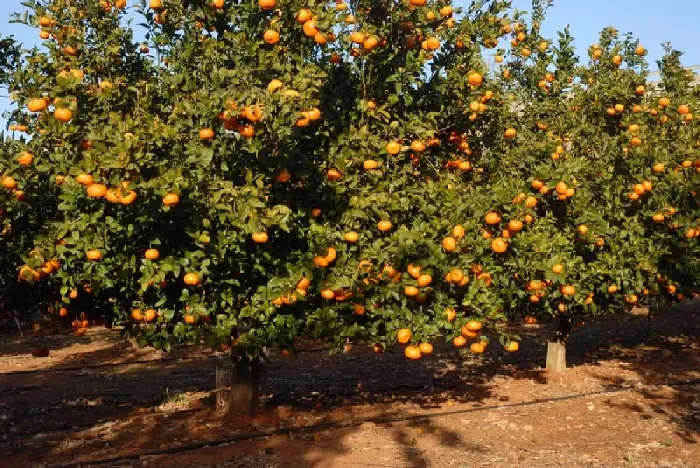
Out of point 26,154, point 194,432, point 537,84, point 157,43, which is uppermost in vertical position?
point 537,84

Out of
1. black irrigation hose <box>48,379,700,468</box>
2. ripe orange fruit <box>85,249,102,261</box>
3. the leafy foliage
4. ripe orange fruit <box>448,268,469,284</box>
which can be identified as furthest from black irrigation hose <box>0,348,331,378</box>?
ripe orange fruit <box>85,249,102,261</box>

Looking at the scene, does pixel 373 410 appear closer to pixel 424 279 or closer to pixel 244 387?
pixel 244 387

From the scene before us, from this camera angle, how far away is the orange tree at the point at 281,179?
19.9 ft

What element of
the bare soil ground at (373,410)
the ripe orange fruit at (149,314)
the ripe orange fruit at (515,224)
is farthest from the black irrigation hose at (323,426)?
the ripe orange fruit at (515,224)

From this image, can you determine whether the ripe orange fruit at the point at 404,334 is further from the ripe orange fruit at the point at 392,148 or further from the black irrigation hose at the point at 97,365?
the black irrigation hose at the point at 97,365

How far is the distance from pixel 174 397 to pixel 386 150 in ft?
20.1

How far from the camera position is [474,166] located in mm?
9539

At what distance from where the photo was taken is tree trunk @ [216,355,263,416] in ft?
29.6

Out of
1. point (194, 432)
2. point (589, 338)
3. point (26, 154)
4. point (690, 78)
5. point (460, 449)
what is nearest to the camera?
point (26, 154)

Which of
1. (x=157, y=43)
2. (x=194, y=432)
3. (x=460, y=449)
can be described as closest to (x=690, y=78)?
(x=460, y=449)

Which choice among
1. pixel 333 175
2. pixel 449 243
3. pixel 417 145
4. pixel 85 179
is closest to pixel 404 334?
pixel 449 243

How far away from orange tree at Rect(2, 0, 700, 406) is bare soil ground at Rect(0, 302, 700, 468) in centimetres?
130

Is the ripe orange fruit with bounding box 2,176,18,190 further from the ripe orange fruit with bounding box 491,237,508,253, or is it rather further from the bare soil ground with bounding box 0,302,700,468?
the ripe orange fruit with bounding box 491,237,508,253

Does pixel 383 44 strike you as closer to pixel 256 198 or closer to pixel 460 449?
pixel 256 198
